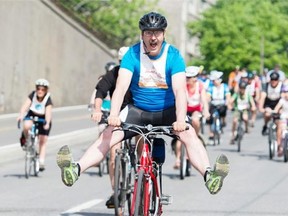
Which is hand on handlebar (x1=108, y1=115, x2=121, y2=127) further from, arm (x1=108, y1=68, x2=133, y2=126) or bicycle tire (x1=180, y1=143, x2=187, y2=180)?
bicycle tire (x1=180, y1=143, x2=187, y2=180)

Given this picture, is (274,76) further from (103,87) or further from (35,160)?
(103,87)

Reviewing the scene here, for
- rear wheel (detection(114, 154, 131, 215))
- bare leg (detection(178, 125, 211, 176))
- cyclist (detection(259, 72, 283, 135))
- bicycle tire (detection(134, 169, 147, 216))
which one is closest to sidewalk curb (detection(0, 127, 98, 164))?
cyclist (detection(259, 72, 283, 135))

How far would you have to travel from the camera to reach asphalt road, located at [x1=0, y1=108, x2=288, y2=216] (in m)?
12.6

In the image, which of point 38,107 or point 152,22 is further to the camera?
point 38,107

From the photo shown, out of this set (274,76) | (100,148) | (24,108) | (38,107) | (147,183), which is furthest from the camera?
(274,76)

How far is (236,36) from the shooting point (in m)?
75.8

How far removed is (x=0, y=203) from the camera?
1305 centimetres

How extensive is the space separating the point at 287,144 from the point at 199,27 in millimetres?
57599

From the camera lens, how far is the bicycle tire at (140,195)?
8.20 metres

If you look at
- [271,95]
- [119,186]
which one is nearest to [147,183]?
[119,186]

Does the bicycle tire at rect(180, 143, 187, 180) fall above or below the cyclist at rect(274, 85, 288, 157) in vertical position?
below

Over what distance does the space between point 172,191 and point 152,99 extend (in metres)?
6.32

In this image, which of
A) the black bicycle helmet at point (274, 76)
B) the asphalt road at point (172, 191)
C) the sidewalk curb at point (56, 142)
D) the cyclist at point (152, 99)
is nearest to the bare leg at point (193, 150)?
the cyclist at point (152, 99)

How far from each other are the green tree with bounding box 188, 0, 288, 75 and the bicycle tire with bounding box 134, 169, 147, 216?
67.1m
